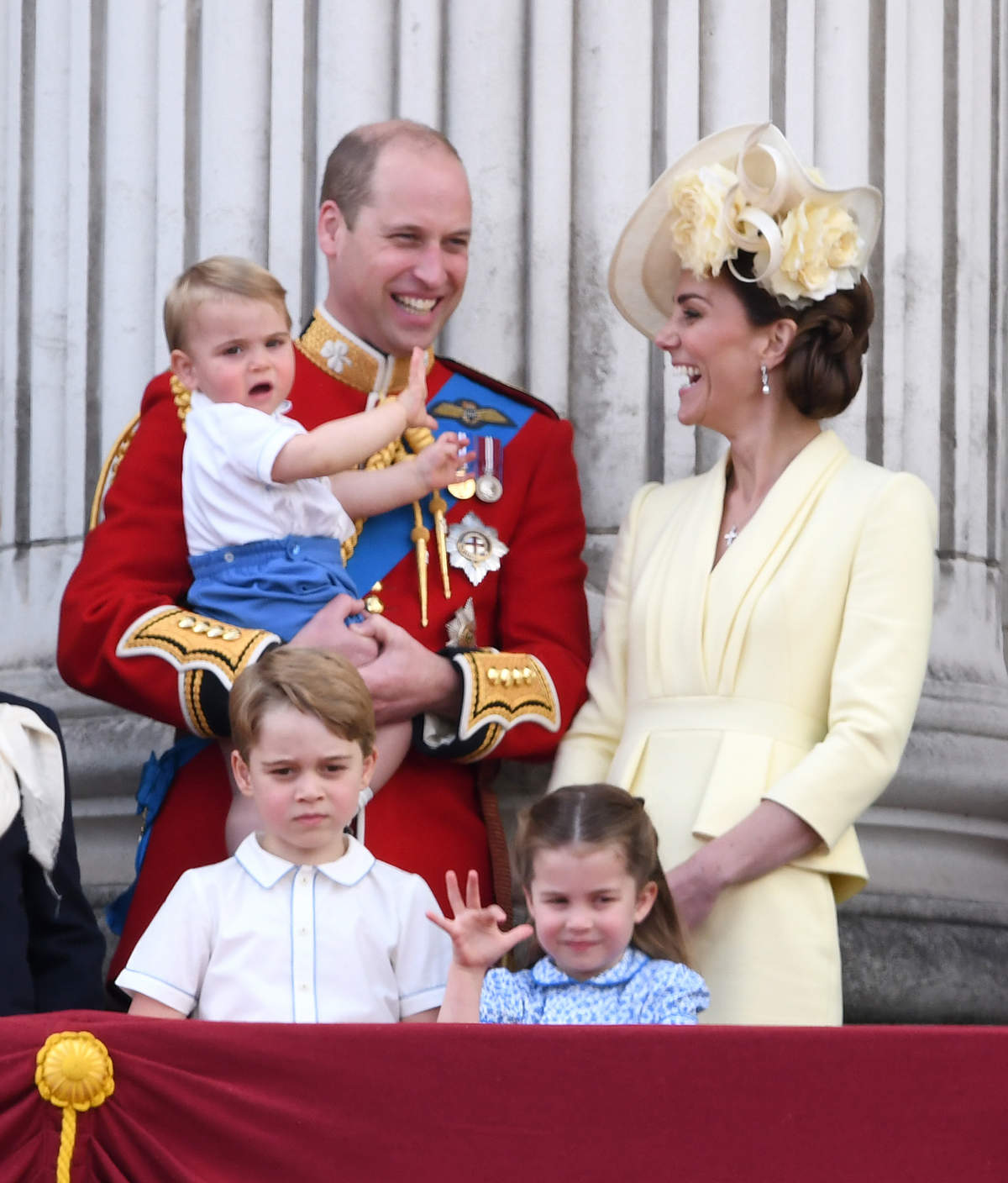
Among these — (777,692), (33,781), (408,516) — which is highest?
(408,516)

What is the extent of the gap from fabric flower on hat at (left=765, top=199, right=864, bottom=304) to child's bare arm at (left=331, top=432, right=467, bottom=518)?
0.57 m

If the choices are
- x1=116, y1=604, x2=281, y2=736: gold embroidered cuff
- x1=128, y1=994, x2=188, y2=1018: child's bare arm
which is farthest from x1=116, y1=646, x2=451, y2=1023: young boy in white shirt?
x1=116, y1=604, x2=281, y2=736: gold embroidered cuff

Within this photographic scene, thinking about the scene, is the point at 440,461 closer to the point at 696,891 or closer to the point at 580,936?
the point at 696,891

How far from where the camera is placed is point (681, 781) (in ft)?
12.1

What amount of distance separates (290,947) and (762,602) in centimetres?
92

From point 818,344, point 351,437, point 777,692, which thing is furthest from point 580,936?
point 818,344

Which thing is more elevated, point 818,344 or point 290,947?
point 818,344

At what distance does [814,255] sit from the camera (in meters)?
3.87

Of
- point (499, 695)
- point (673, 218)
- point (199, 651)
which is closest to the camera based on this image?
point (199, 651)

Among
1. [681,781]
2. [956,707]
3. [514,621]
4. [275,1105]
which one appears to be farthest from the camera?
[956,707]

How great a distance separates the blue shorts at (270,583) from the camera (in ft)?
12.4

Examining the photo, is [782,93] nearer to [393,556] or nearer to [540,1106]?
[393,556]

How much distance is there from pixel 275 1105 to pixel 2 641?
2.24 meters

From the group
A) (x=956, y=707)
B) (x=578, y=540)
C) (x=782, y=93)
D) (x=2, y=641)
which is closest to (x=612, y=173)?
(x=782, y=93)
